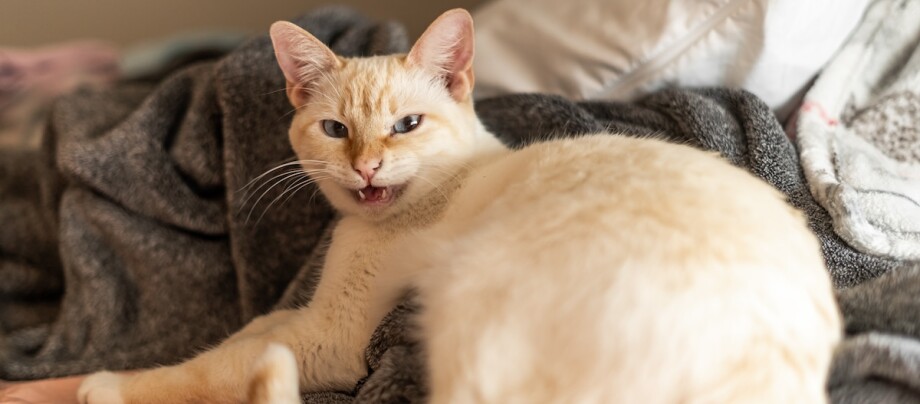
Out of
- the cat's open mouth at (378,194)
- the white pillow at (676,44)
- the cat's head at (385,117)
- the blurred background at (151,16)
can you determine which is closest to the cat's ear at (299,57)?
the cat's head at (385,117)

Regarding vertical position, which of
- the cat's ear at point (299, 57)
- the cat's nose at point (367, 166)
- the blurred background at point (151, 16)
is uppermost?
the cat's ear at point (299, 57)

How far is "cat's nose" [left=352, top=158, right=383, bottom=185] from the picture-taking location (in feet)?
3.27

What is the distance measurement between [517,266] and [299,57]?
0.60 m

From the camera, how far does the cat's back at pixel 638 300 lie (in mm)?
644

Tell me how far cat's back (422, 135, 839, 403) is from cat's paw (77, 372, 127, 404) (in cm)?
59

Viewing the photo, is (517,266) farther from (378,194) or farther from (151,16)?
(151,16)

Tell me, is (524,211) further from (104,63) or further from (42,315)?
(104,63)

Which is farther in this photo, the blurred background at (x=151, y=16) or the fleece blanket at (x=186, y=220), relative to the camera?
the blurred background at (x=151, y=16)

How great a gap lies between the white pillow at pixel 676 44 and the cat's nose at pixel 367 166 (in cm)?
51

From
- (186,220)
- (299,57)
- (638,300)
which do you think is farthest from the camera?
(186,220)

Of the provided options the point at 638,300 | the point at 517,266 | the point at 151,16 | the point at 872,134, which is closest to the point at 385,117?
the point at 517,266

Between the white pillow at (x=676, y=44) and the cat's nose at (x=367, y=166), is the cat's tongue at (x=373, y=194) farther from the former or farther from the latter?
the white pillow at (x=676, y=44)

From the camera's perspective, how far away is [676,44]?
3.93ft

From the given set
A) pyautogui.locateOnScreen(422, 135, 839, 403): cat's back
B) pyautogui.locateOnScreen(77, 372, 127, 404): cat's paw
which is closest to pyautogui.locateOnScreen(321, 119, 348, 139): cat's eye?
pyautogui.locateOnScreen(422, 135, 839, 403): cat's back
